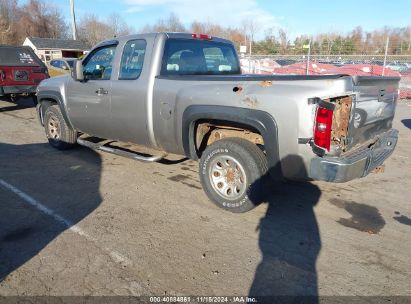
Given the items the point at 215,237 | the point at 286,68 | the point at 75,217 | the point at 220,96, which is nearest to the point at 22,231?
the point at 75,217

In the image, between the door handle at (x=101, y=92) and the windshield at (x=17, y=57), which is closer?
the door handle at (x=101, y=92)

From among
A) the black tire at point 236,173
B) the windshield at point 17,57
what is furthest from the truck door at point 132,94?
the windshield at point 17,57

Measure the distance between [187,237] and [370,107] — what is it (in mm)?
2277

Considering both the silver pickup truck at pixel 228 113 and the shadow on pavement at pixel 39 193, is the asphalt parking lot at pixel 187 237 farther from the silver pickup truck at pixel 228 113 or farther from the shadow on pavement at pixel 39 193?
the silver pickup truck at pixel 228 113

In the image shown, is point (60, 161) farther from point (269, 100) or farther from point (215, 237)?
point (269, 100)

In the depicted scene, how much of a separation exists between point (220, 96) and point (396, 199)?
8.66 ft

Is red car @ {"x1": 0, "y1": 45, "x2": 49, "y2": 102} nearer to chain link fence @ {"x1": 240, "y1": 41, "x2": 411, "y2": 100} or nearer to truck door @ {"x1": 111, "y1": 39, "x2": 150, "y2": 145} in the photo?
truck door @ {"x1": 111, "y1": 39, "x2": 150, "y2": 145}

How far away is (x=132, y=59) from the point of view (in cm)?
476

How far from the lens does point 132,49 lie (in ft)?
15.6

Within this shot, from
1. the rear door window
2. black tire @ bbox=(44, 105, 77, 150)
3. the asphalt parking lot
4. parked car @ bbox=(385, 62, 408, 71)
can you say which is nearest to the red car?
black tire @ bbox=(44, 105, 77, 150)

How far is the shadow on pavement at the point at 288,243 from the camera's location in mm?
2758

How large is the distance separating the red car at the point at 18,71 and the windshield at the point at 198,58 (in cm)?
745

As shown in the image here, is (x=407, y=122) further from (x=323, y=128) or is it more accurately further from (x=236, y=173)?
(x=323, y=128)

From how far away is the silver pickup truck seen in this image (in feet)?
10.6
